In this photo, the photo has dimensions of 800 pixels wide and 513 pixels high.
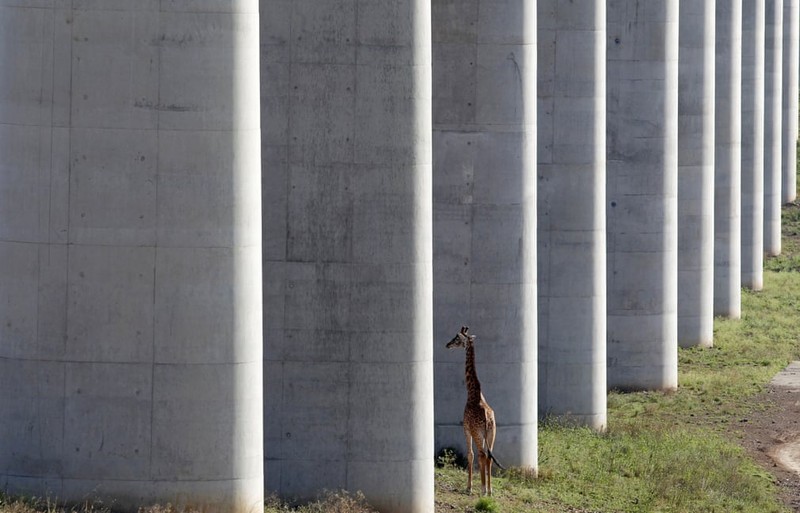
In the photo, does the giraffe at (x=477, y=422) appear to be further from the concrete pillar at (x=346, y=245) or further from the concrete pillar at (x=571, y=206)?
the concrete pillar at (x=571, y=206)

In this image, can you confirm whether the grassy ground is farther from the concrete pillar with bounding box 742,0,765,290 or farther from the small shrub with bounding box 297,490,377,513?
the concrete pillar with bounding box 742,0,765,290

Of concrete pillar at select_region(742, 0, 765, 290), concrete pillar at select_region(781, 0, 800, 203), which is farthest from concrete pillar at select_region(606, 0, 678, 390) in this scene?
concrete pillar at select_region(781, 0, 800, 203)

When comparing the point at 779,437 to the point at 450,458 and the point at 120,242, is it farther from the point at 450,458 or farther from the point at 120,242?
the point at 120,242

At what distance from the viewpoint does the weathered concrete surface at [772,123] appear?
209 ft

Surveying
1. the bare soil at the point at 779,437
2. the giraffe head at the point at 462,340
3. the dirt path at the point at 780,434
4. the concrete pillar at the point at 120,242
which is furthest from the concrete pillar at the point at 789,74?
the concrete pillar at the point at 120,242

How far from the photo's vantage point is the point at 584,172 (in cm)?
3062

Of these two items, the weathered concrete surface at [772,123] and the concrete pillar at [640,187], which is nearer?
the concrete pillar at [640,187]

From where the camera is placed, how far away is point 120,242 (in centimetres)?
1627

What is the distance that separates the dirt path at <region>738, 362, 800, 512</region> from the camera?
28312 millimetres

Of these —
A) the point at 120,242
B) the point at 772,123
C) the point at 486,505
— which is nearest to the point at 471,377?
the point at 486,505

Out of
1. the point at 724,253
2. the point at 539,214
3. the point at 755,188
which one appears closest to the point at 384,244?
the point at 539,214

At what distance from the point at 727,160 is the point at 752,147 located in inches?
338

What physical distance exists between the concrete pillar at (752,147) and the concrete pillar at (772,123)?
19.7ft

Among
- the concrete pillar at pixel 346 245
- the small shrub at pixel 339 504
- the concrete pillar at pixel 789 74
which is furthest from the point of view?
the concrete pillar at pixel 789 74
